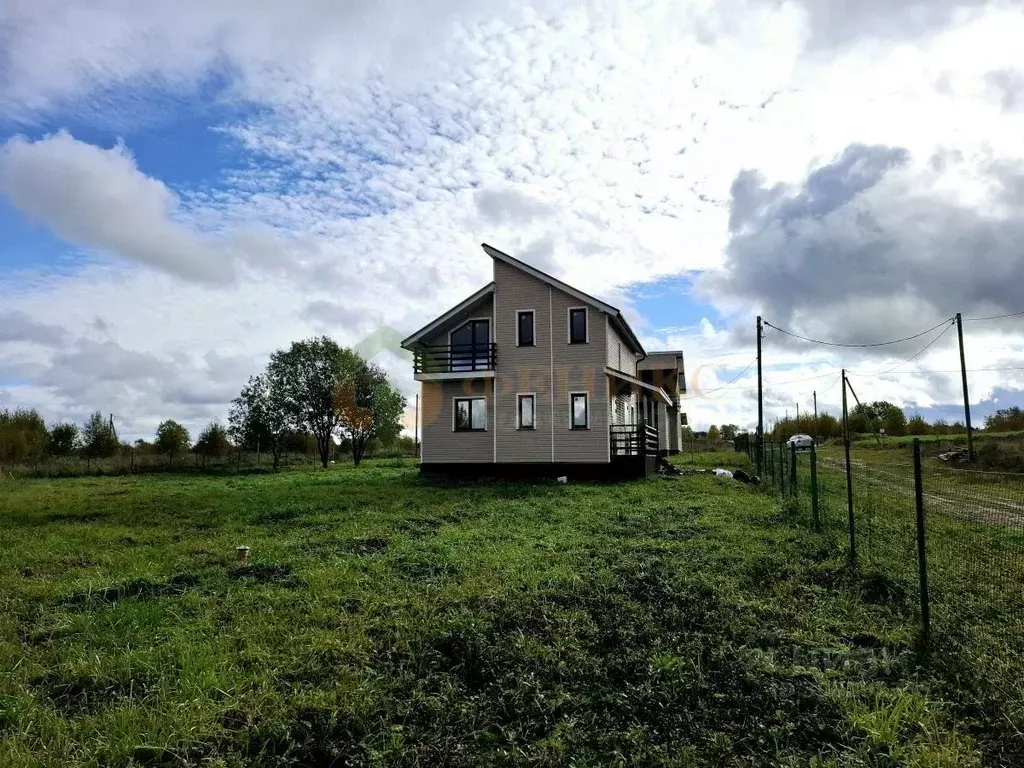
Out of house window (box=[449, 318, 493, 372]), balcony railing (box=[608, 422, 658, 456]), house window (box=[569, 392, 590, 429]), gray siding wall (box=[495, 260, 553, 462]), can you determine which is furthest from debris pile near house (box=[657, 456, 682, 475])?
house window (box=[449, 318, 493, 372])

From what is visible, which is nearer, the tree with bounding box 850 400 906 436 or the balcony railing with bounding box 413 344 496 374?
the balcony railing with bounding box 413 344 496 374

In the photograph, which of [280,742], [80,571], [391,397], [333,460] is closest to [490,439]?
[80,571]

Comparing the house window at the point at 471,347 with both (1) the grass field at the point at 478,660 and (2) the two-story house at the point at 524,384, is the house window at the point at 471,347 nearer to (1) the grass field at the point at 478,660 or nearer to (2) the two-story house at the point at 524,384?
(2) the two-story house at the point at 524,384

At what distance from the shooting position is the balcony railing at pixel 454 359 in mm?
22906

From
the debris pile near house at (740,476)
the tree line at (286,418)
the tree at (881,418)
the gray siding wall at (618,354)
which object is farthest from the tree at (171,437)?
the tree at (881,418)

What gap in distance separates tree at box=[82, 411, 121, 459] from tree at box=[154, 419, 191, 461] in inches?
112

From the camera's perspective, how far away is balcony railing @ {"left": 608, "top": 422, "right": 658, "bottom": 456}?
22375mm

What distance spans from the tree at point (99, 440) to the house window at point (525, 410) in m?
32.1

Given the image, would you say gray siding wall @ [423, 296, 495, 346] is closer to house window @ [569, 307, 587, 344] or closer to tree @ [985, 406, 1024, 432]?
house window @ [569, 307, 587, 344]

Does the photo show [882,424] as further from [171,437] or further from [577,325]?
[171,437]

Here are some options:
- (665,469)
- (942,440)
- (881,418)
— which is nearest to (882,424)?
(881,418)

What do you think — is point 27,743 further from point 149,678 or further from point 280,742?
point 280,742

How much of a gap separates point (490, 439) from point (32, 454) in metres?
34.0

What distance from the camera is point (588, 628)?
566 cm
